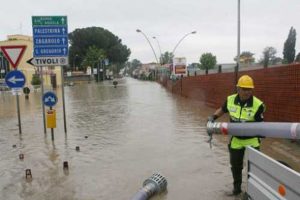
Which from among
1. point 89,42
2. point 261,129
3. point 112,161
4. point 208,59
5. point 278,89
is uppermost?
point 89,42

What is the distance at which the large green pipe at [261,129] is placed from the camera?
4.09m

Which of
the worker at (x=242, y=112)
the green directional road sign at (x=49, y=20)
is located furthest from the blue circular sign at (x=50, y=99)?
the worker at (x=242, y=112)

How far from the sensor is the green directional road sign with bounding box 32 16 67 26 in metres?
12.3

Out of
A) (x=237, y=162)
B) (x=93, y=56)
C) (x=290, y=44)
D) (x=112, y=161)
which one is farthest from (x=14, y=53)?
(x=93, y=56)

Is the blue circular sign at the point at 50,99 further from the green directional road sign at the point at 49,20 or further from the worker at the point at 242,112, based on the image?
the worker at the point at 242,112

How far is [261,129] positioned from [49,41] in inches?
342

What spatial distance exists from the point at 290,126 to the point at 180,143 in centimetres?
657

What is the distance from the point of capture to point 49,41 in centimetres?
1227

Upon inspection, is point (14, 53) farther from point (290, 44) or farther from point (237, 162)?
point (290, 44)

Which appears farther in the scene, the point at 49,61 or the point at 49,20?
the point at 49,20

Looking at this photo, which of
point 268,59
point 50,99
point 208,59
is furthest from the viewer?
point 208,59

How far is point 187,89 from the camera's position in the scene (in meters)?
29.7

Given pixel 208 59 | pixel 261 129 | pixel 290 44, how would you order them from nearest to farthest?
pixel 261 129 → pixel 290 44 → pixel 208 59

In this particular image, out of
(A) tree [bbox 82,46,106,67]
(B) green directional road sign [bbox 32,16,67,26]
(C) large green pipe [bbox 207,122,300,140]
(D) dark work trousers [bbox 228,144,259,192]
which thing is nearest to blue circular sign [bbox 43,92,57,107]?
(B) green directional road sign [bbox 32,16,67,26]
